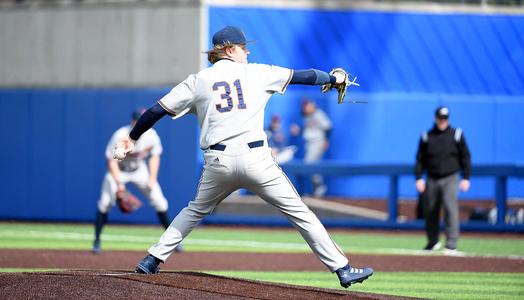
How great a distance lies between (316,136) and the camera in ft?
72.0

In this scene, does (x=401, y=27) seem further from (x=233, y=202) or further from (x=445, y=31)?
(x=233, y=202)

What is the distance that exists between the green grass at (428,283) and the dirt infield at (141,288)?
1554 millimetres

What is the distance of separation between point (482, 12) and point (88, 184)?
9165mm

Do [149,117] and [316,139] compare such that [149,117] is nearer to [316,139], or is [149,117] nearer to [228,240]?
[228,240]

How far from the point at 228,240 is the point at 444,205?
4.06m

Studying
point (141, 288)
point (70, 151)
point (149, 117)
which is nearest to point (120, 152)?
point (149, 117)

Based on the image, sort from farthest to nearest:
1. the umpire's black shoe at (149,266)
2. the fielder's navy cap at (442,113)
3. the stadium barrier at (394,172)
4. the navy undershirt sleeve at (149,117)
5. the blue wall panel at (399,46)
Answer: the blue wall panel at (399,46) → the stadium barrier at (394,172) → the fielder's navy cap at (442,113) → the umpire's black shoe at (149,266) → the navy undershirt sleeve at (149,117)

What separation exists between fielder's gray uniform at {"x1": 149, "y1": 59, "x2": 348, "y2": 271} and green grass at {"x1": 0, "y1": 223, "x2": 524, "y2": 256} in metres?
6.65

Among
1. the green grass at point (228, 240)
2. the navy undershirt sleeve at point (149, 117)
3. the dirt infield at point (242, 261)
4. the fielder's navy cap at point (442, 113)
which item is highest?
the fielder's navy cap at point (442, 113)

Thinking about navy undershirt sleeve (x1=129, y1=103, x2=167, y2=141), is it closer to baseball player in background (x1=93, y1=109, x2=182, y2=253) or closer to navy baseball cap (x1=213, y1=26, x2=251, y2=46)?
navy baseball cap (x1=213, y1=26, x2=251, y2=46)

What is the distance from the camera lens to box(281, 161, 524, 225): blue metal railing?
61.9ft

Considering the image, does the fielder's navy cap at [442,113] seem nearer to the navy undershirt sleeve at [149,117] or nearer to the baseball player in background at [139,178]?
the baseball player in background at [139,178]

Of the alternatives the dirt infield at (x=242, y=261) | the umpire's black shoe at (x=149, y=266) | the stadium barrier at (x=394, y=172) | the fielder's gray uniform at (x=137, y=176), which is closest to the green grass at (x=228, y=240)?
the stadium barrier at (x=394, y=172)

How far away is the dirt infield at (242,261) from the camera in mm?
12000
